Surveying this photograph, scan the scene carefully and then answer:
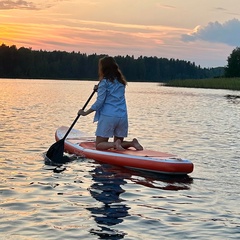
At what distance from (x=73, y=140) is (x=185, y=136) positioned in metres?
5.68

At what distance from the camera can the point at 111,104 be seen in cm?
1125

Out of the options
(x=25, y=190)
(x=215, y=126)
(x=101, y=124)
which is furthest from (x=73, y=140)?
(x=215, y=126)

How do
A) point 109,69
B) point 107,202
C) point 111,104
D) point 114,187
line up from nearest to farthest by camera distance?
point 107,202 → point 114,187 → point 109,69 → point 111,104

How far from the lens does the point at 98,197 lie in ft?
28.1

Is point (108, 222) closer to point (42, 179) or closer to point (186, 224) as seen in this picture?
point (186, 224)

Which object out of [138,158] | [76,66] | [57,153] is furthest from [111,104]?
[76,66]

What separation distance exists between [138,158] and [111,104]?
4.17ft

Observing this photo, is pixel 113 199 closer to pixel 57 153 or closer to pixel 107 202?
pixel 107 202

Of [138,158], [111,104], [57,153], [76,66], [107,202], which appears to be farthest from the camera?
[76,66]

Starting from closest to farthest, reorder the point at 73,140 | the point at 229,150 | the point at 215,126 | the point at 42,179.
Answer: the point at 42,179
the point at 73,140
the point at 229,150
the point at 215,126

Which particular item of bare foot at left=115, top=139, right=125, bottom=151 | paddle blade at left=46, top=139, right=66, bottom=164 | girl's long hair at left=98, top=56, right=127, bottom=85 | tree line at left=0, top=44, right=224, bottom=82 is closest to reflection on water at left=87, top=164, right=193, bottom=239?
bare foot at left=115, top=139, right=125, bottom=151

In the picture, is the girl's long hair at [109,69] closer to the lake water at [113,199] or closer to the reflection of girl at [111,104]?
the reflection of girl at [111,104]

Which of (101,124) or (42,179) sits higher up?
(101,124)

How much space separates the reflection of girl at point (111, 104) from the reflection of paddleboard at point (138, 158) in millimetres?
281
